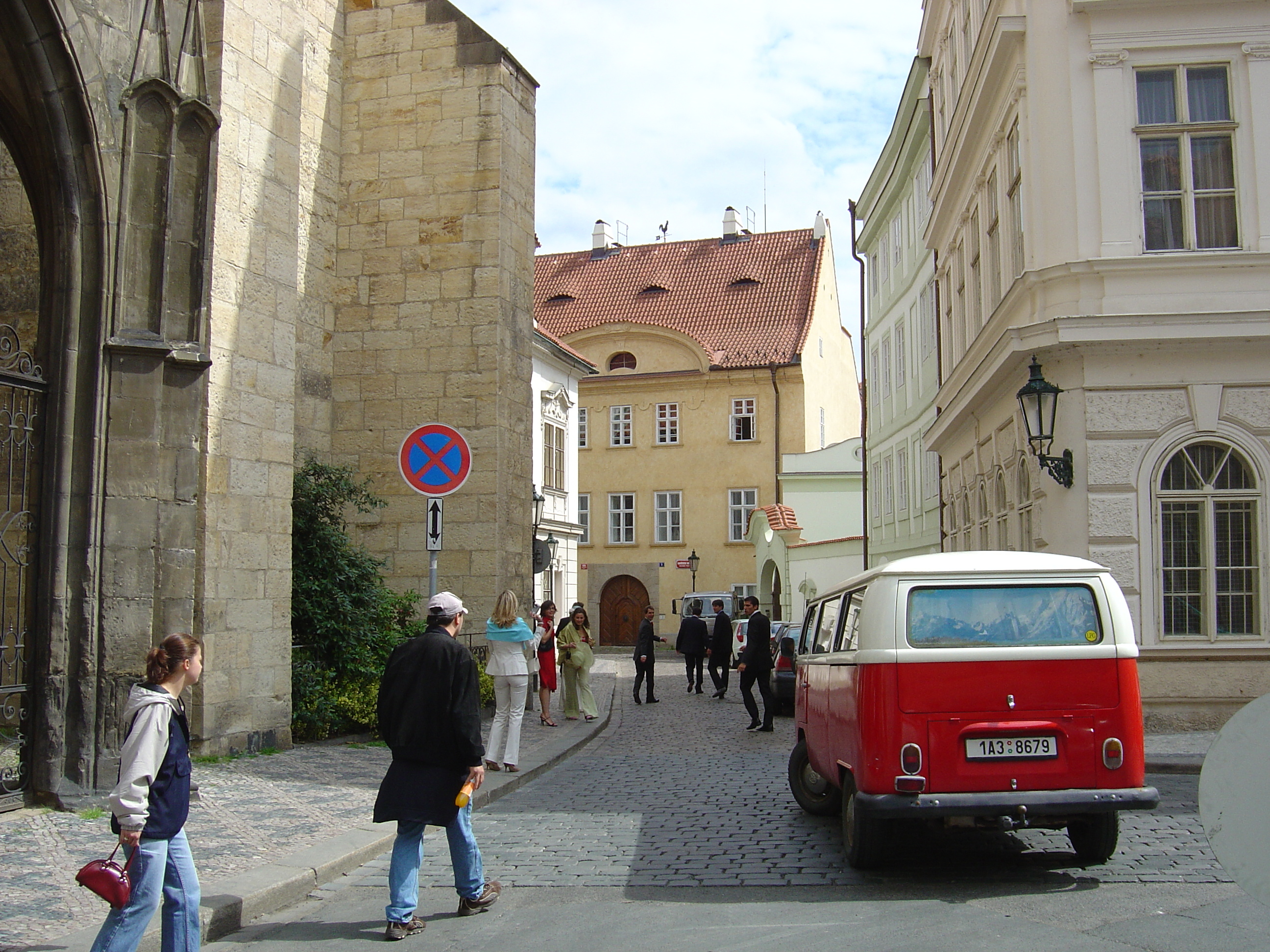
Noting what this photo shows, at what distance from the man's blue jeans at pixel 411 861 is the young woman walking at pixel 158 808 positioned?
3.41 feet

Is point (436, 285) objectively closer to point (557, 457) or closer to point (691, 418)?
point (557, 457)

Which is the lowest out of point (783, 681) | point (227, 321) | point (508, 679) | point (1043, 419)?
point (783, 681)

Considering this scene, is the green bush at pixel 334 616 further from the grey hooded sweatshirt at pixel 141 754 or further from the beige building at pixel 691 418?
the beige building at pixel 691 418

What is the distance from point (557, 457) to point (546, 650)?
17660 millimetres

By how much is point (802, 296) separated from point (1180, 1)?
36874 millimetres

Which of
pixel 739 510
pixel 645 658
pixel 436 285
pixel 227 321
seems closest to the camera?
pixel 227 321

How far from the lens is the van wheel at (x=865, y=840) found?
6945 mm

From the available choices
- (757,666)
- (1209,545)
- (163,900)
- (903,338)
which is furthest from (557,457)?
(163,900)

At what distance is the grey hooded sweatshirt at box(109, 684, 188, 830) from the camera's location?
4.75 meters

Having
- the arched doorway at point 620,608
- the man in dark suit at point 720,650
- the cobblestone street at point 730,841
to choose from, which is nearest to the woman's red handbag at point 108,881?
the cobblestone street at point 730,841

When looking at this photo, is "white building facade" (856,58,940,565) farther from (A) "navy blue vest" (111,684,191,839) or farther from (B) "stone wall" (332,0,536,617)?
(A) "navy blue vest" (111,684,191,839)

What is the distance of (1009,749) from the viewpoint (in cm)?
676

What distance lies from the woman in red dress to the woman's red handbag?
1233 centimetres

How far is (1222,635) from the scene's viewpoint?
1338 cm
